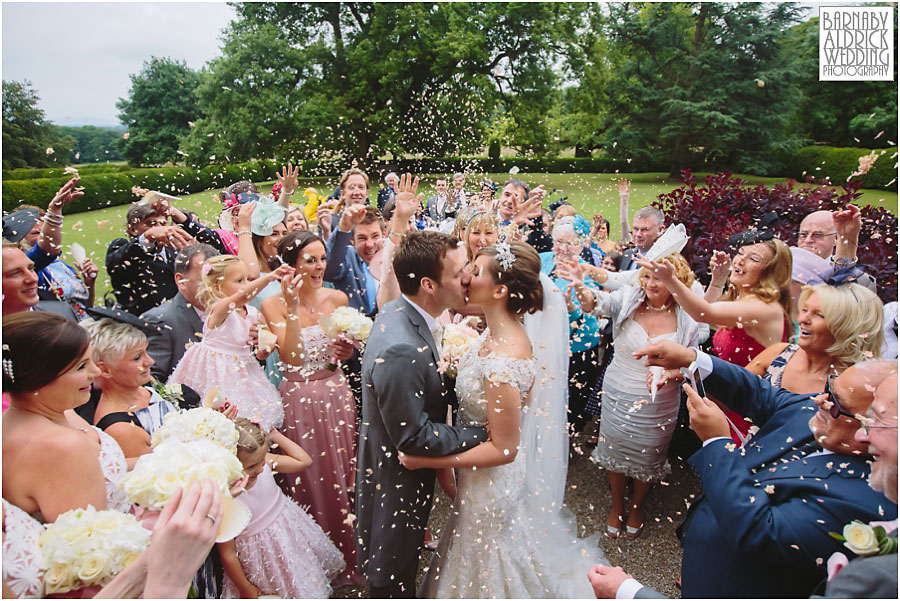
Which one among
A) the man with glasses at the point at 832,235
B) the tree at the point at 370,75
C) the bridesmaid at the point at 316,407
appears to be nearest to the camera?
the bridesmaid at the point at 316,407

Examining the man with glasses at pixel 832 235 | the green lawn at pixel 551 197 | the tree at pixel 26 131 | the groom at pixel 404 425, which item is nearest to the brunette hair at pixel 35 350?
the groom at pixel 404 425

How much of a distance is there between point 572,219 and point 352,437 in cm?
337

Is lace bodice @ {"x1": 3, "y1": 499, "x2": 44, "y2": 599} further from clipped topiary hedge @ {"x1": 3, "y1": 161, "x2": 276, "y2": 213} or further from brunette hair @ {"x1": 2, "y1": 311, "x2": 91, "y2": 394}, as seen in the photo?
clipped topiary hedge @ {"x1": 3, "y1": 161, "x2": 276, "y2": 213}

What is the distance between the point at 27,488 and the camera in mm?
1729

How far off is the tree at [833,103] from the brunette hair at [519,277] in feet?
83.1

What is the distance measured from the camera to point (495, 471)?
283 centimetres

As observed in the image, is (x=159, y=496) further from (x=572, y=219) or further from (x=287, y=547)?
(x=572, y=219)

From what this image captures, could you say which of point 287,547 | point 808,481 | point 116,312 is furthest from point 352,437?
point 808,481

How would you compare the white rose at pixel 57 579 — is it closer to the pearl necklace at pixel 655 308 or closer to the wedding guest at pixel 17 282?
the wedding guest at pixel 17 282

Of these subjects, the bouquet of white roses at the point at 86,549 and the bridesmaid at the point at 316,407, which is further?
the bridesmaid at the point at 316,407

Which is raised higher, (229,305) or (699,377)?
(229,305)

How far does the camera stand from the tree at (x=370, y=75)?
68.2 feet

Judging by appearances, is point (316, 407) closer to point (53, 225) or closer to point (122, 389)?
point (122, 389)

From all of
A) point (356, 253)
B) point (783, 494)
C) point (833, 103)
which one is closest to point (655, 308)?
point (783, 494)
